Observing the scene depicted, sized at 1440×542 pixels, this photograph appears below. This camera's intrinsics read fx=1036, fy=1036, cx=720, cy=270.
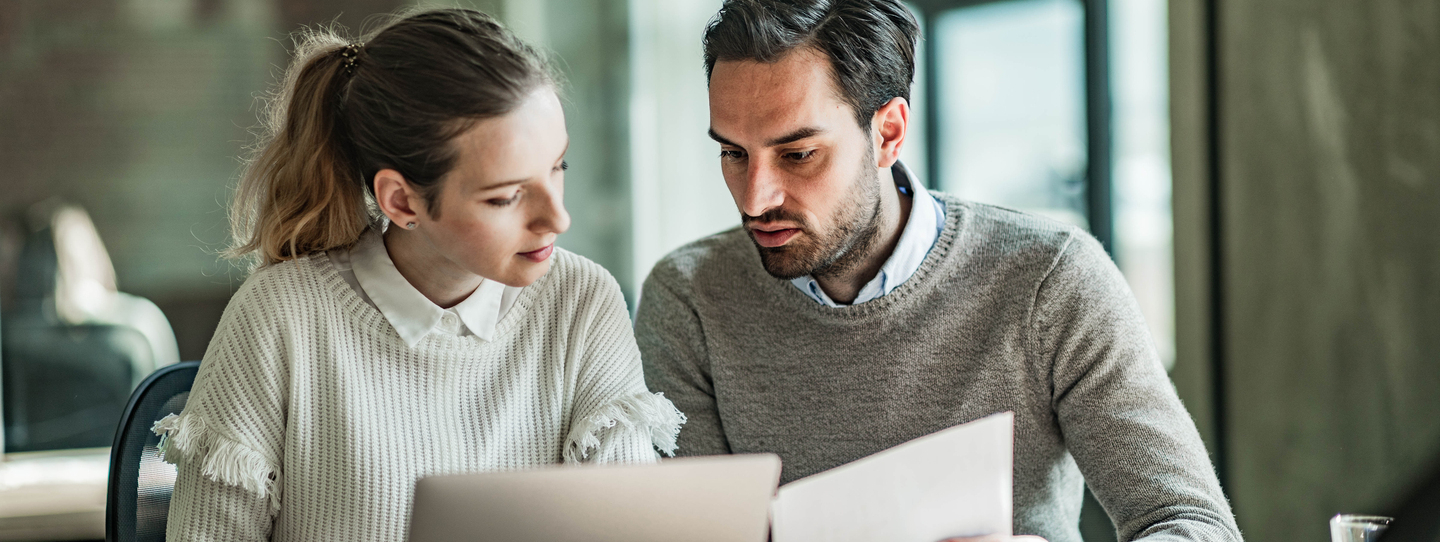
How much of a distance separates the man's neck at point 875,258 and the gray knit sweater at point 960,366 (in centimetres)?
4

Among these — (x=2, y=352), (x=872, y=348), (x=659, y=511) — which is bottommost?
(x=2, y=352)

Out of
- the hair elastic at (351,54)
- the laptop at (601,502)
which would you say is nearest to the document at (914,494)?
the laptop at (601,502)

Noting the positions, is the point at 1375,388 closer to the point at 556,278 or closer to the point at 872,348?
the point at 872,348

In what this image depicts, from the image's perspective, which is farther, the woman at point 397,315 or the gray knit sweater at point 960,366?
the gray knit sweater at point 960,366

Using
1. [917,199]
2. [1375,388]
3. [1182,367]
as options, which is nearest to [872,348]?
[917,199]

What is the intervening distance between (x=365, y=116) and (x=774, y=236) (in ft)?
1.74

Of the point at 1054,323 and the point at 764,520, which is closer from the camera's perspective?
the point at 764,520

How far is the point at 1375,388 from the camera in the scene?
2277 millimetres

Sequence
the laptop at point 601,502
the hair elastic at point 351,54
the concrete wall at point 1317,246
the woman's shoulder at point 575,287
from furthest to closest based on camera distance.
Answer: the concrete wall at point 1317,246
the woman's shoulder at point 575,287
the hair elastic at point 351,54
the laptop at point 601,502

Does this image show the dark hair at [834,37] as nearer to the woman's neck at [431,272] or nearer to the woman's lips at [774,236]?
the woman's lips at [774,236]

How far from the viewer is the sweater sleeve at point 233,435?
1072 millimetres

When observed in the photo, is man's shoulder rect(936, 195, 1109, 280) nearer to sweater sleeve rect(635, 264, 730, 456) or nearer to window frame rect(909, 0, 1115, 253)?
sweater sleeve rect(635, 264, 730, 456)

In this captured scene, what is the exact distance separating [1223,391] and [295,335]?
94.2 inches

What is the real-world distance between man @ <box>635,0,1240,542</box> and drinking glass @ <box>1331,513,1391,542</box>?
0.29 m
